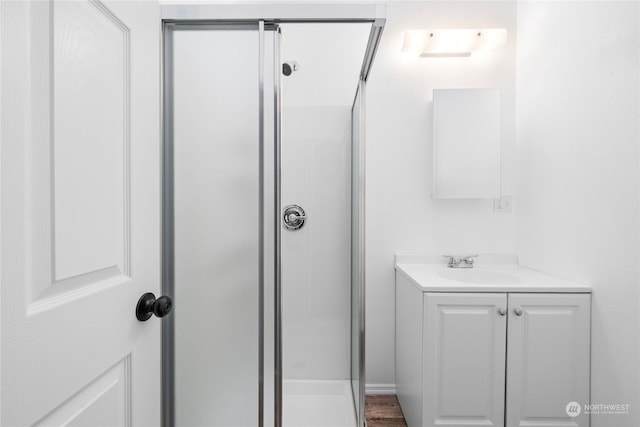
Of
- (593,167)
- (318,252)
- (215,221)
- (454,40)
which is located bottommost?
(318,252)

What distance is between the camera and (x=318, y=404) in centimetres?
177

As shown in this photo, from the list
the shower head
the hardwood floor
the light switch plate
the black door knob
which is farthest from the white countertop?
the shower head

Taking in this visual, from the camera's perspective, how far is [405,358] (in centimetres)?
172

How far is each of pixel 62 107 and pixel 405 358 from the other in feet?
5.78

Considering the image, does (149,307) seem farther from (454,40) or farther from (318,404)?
(454,40)

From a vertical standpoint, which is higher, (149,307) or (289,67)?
(289,67)

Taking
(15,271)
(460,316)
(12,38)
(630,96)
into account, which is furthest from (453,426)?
(12,38)

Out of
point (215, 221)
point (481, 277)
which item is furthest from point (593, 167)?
point (215, 221)

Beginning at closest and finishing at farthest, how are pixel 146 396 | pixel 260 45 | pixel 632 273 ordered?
pixel 146 396 → pixel 260 45 → pixel 632 273

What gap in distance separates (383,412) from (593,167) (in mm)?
1601

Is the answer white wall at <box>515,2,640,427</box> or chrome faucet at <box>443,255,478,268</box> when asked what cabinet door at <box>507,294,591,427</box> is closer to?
white wall at <box>515,2,640,427</box>

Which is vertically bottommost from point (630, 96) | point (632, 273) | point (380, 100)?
Result: point (632, 273)

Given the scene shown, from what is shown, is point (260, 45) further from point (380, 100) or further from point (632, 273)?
point (632, 273)

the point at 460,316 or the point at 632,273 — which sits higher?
the point at 632,273
